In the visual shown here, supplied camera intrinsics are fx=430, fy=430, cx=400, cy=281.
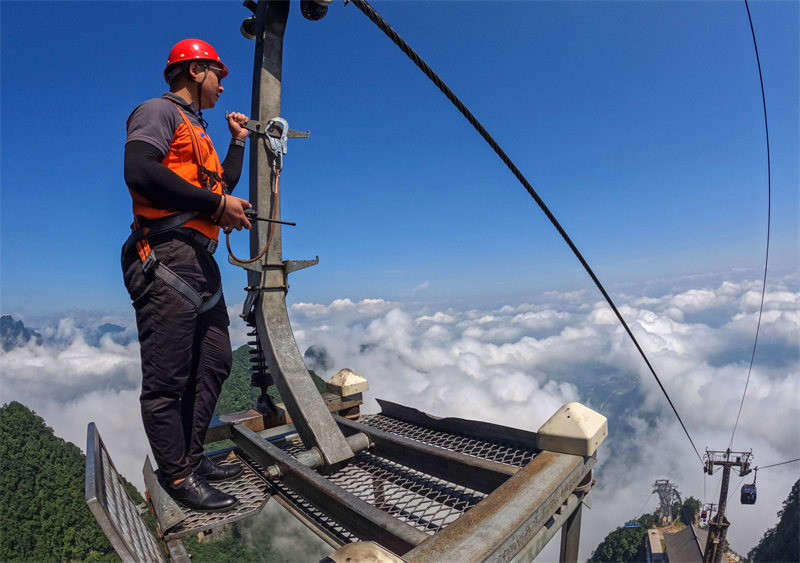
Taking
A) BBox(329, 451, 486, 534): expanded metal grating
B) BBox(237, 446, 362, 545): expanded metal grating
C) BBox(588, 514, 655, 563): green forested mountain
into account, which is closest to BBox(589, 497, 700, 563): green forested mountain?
BBox(588, 514, 655, 563): green forested mountain

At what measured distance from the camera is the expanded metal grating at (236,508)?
8.22 feet

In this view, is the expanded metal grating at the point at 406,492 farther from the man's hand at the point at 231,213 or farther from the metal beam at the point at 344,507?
the man's hand at the point at 231,213

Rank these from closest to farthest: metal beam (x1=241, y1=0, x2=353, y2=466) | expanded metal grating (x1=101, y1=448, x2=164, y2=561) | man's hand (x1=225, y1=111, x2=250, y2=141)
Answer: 1. expanded metal grating (x1=101, y1=448, x2=164, y2=561)
2. man's hand (x1=225, y1=111, x2=250, y2=141)
3. metal beam (x1=241, y1=0, x2=353, y2=466)

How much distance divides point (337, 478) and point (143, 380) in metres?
1.67

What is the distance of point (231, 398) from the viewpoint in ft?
298

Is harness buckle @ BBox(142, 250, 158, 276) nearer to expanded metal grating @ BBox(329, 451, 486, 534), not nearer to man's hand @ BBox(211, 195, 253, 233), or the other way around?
man's hand @ BBox(211, 195, 253, 233)

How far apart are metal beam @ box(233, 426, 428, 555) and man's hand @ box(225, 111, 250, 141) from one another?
242cm

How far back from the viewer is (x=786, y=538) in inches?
2217

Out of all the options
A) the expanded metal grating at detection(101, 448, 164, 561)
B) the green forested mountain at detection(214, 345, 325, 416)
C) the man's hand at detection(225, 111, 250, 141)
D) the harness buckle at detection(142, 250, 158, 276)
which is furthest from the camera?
the green forested mountain at detection(214, 345, 325, 416)

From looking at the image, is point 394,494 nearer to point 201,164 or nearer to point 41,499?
point 201,164

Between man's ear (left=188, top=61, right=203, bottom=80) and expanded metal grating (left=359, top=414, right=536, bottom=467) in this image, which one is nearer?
man's ear (left=188, top=61, right=203, bottom=80)

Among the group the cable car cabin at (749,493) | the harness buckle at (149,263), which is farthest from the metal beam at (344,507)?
the cable car cabin at (749,493)

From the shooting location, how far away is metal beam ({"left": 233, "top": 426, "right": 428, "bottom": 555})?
2.11 meters

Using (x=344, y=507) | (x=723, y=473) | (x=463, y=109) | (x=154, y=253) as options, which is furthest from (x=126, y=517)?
(x=723, y=473)
